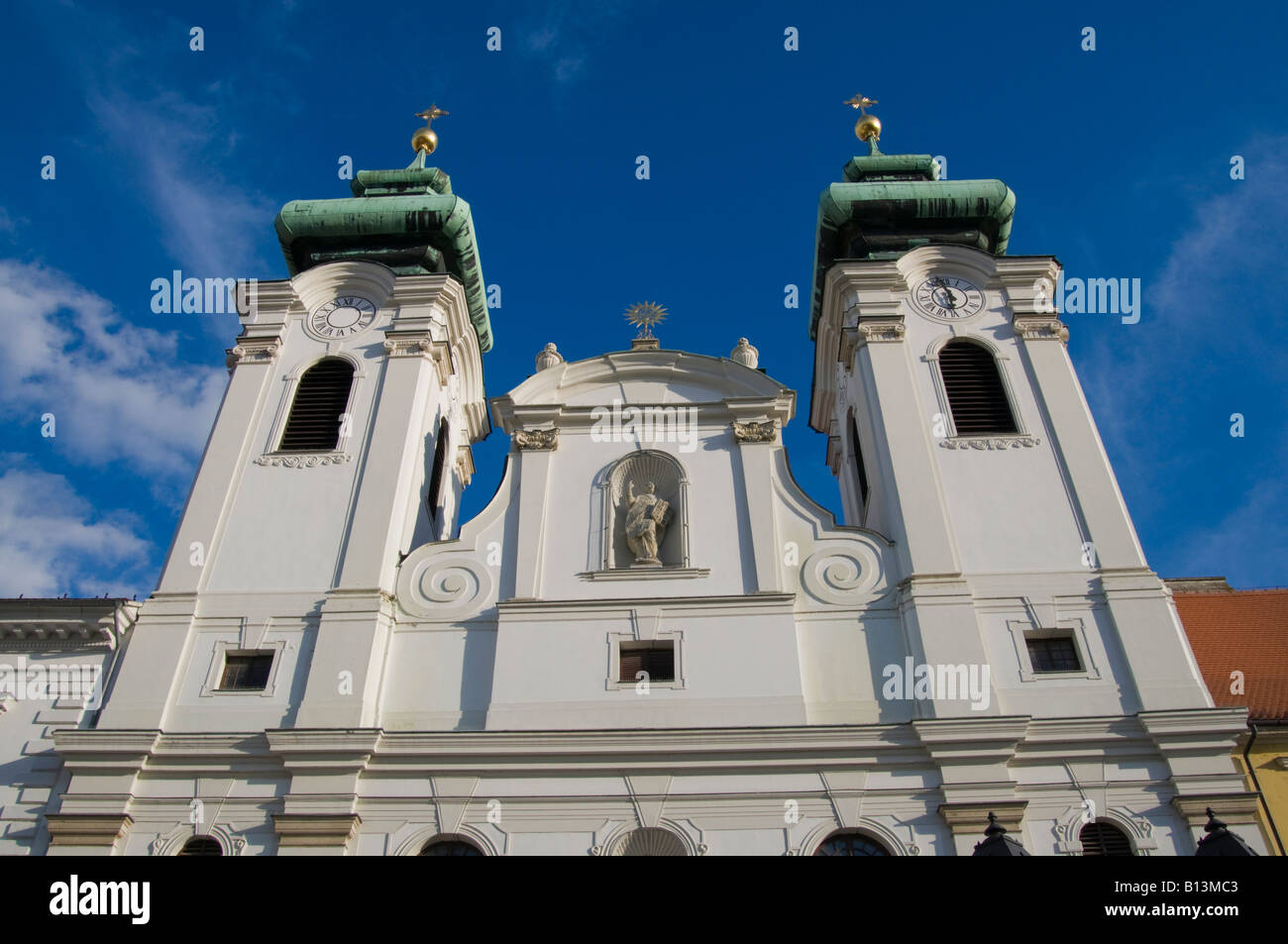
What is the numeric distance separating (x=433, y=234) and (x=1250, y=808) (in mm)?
14375

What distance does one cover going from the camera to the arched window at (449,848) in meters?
11.3

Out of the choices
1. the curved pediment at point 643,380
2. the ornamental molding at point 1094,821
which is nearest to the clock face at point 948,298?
the curved pediment at point 643,380

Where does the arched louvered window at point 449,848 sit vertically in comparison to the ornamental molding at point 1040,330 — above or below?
below

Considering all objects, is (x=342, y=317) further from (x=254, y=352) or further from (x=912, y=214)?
(x=912, y=214)

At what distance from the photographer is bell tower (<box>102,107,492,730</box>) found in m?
12.9

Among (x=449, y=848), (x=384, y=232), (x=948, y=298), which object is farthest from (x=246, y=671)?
(x=948, y=298)

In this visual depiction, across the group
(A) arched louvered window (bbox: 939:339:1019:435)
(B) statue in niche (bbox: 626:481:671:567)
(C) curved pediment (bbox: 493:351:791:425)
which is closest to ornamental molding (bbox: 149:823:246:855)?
(B) statue in niche (bbox: 626:481:671:567)

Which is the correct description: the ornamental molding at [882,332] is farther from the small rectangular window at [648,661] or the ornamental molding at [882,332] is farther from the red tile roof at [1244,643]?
the small rectangular window at [648,661]

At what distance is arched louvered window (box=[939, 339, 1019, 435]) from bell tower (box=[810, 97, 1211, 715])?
0.03 m

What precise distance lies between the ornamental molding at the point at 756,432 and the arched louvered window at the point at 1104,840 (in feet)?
20.4

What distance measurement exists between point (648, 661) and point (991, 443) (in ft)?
18.4
